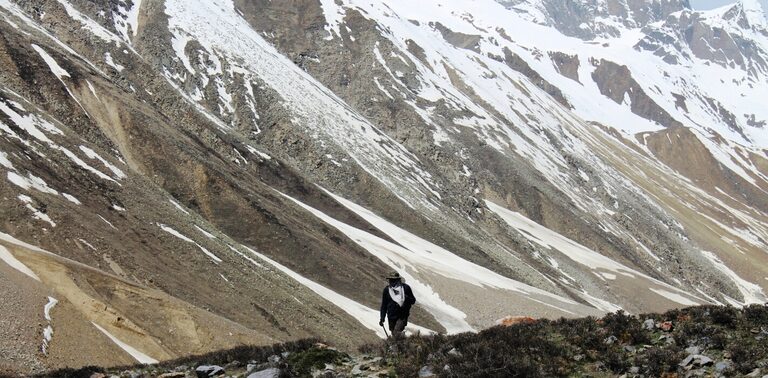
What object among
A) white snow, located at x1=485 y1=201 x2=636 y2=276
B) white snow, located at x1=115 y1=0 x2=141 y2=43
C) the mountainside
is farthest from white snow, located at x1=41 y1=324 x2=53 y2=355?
white snow, located at x1=485 y1=201 x2=636 y2=276

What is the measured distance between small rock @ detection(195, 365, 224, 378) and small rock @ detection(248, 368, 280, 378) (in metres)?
1.16

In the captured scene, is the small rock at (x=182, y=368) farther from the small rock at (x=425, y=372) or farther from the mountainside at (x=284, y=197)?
the mountainside at (x=284, y=197)

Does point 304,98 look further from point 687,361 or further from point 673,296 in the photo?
point 687,361

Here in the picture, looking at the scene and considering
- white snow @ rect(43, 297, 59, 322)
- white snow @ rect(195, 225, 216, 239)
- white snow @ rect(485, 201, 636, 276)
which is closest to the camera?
white snow @ rect(43, 297, 59, 322)

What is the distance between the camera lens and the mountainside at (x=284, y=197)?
32812 millimetres

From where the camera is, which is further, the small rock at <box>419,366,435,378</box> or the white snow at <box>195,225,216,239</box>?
the white snow at <box>195,225,216,239</box>

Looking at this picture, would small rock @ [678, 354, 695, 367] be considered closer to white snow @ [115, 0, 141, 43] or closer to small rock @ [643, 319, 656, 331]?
small rock @ [643, 319, 656, 331]

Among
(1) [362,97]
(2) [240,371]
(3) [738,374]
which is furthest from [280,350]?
(1) [362,97]

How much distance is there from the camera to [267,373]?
1216 centimetres

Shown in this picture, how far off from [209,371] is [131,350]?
46.4 ft

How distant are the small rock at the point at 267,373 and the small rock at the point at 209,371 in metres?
1.16

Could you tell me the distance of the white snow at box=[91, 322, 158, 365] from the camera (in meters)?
25.1

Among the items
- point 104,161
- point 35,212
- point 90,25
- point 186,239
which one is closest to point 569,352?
point 35,212

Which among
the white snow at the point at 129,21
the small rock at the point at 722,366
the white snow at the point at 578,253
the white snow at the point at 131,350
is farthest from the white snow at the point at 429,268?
the white snow at the point at 129,21
